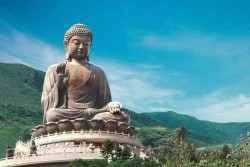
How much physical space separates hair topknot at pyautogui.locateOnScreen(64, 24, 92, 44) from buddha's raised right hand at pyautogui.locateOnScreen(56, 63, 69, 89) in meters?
1.49

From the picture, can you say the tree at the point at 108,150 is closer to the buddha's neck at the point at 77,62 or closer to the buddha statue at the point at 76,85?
the buddha statue at the point at 76,85

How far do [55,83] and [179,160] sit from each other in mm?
11374

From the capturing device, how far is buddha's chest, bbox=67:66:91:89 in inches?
1027

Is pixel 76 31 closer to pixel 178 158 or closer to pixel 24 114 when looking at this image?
pixel 178 158

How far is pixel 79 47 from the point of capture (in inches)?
1049

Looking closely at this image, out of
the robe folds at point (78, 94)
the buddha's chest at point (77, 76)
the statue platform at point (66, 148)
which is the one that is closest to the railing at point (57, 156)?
the statue platform at point (66, 148)

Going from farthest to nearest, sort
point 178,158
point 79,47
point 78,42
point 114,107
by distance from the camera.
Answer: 1. point 78,42
2. point 79,47
3. point 114,107
4. point 178,158

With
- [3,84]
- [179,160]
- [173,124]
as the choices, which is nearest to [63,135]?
[179,160]

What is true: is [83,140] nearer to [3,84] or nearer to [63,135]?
[63,135]

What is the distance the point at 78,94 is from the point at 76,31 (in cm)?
281

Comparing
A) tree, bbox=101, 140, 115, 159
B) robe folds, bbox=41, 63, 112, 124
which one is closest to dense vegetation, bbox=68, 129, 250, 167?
tree, bbox=101, 140, 115, 159

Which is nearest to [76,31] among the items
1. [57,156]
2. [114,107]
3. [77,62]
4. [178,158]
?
[77,62]

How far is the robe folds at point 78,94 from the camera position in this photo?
2566 centimetres

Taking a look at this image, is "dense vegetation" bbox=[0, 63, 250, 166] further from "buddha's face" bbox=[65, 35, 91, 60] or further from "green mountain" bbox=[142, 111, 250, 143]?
"buddha's face" bbox=[65, 35, 91, 60]
